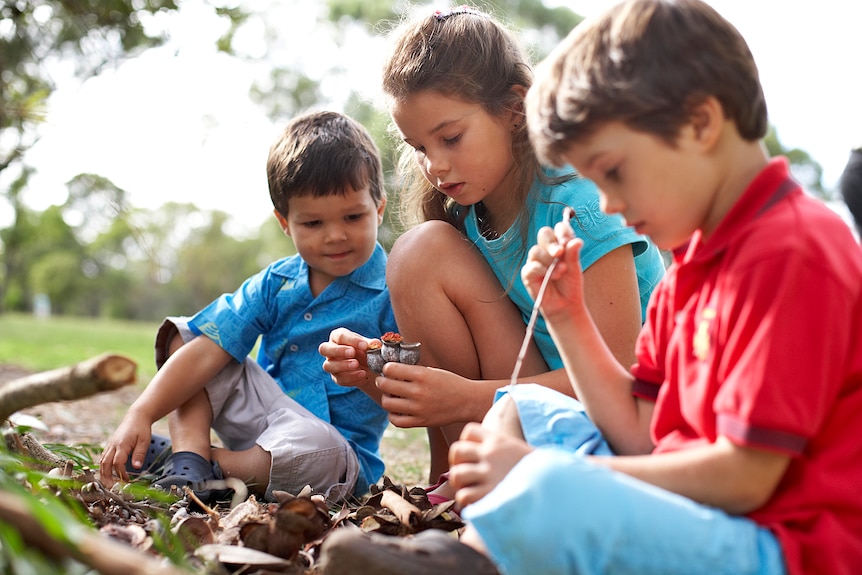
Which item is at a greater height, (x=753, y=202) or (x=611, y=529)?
(x=753, y=202)

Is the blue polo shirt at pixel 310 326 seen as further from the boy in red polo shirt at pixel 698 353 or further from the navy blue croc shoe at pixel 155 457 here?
the boy in red polo shirt at pixel 698 353

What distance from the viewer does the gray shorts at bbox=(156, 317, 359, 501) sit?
2646 mm

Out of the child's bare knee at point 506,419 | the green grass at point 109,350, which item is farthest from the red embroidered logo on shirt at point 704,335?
the green grass at point 109,350

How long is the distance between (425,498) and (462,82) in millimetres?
1202

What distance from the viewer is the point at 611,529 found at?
1297mm

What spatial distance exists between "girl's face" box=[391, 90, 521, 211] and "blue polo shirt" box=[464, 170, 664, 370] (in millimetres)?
170

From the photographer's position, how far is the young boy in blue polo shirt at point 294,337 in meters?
2.79

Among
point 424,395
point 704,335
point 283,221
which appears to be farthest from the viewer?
point 283,221

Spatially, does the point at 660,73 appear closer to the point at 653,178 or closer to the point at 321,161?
the point at 653,178

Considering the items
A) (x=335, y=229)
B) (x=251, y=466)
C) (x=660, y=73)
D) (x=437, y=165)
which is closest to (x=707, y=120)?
(x=660, y=73)

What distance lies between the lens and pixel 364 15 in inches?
1042

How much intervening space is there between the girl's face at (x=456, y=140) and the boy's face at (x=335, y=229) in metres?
0.52

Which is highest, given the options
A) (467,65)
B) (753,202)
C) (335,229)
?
(467,65)

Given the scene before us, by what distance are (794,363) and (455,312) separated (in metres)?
1.41
